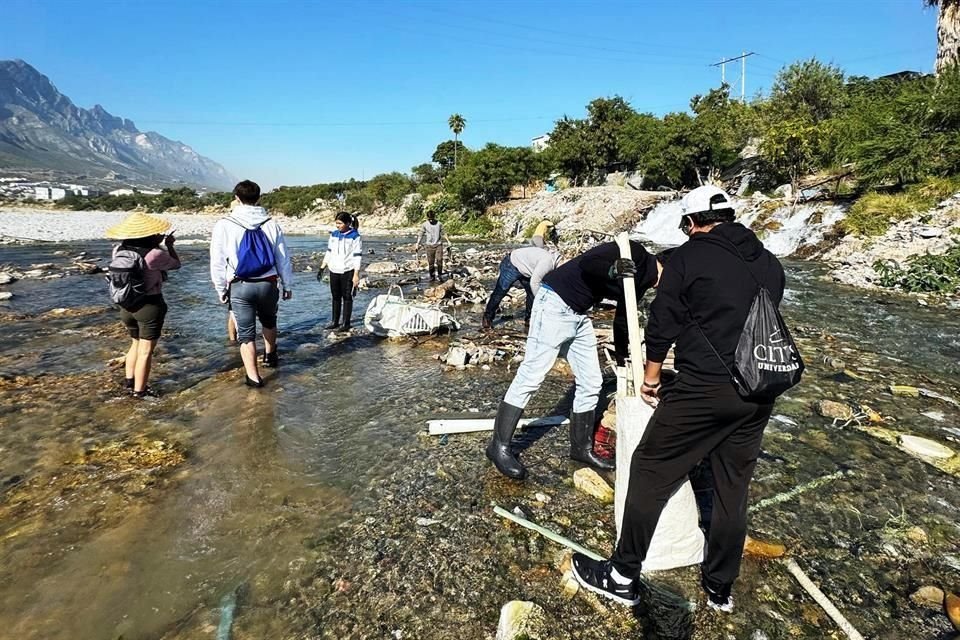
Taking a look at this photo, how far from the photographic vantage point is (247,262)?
213 inches

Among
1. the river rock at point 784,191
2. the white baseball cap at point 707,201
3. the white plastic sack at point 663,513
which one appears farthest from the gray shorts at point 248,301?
the river rock at point 784,191

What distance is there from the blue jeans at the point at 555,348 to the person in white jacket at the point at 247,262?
11.5 ft

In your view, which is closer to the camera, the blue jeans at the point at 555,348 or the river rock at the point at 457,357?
the blue jeans at the point at 555,348

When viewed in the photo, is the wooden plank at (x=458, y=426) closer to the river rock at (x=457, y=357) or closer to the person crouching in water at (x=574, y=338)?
the person crouching in water at (x=574, y=338)

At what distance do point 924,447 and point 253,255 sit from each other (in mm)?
6957

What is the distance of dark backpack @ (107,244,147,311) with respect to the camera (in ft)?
16.3

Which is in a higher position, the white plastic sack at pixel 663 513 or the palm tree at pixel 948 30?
the palm tree at pixel 948 30

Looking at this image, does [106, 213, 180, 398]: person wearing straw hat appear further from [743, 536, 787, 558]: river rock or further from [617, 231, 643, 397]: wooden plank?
[743, 536, 787, 558]: river rock

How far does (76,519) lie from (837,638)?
4.66m

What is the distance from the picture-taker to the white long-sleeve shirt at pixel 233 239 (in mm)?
5348

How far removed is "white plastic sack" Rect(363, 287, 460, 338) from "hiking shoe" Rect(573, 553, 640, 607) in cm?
606

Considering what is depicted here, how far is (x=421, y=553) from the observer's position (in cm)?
298

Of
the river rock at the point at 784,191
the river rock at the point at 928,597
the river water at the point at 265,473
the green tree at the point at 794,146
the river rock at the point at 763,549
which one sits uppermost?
the green tree at the point at 794,146

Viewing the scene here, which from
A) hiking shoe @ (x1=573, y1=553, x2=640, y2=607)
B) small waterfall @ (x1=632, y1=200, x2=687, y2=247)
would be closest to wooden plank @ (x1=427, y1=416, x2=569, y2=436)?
hiking shoe @ (x1=573, y1=553, x2=640, y2=607)
